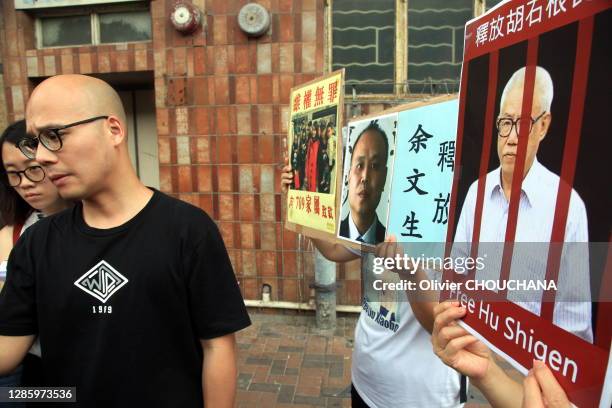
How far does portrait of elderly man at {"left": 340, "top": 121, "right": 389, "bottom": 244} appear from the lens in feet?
5.49

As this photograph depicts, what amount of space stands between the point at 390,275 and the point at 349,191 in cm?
40

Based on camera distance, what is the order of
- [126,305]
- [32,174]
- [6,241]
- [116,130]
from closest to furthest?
1. [126,305]
2. [116,130]
3. [32,174]
4. [6,241]

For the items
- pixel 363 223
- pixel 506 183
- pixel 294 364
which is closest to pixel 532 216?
pixel 506 183

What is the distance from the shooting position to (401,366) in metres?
1.62

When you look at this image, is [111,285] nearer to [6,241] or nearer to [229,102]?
[6,241]

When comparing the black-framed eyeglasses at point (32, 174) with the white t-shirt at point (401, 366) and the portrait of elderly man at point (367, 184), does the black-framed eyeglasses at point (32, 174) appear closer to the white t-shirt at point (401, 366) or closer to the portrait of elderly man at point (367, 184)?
the portrait of elderly man at point (367, 184)

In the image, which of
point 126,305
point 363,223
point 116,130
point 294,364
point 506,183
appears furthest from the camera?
point 294,364

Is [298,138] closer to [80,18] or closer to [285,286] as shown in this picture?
[285,286]

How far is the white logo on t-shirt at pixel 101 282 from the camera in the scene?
1.40 meters

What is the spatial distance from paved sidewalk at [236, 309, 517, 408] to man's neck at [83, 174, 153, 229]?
2297 mm

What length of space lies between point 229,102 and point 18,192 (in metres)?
2.60

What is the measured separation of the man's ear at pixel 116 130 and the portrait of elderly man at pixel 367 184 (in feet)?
3.08

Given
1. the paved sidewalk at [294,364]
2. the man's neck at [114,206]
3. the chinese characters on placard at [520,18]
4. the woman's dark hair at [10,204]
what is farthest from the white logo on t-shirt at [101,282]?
the paved sidewalk at [294,364]

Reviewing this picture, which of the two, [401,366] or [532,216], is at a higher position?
[532,216]
